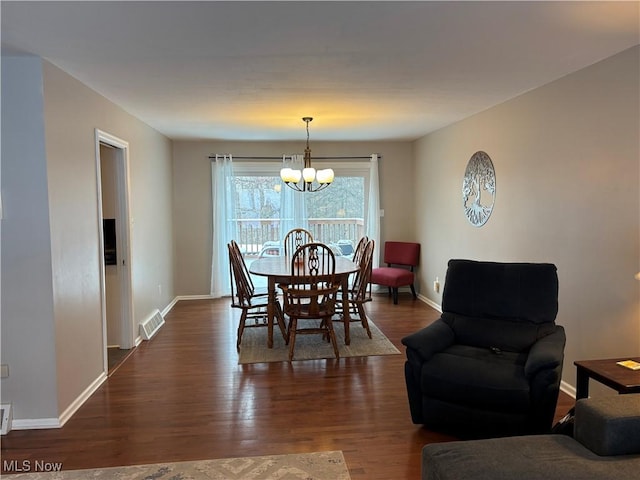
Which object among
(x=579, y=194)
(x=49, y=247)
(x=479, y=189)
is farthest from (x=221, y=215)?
(x=579, y=194)

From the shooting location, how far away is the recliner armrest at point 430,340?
8.73ft

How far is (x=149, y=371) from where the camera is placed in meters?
3.72

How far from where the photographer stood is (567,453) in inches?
67.1

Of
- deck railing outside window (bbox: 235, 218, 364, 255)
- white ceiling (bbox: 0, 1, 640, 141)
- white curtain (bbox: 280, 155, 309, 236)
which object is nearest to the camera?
white ceiling (bbox: 0, 1, 640, 141)

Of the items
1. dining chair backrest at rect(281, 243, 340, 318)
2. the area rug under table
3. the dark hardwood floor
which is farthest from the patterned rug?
dining chair backrest at rect(281, 243, 340, 318)

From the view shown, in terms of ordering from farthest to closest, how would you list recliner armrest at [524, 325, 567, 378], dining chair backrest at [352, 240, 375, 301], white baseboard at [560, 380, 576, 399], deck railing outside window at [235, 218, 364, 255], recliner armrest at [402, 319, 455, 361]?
1. deck railing outside window at [235, 218, 364, 255]
2. dining chair backrest at [352, 240, 375, 301]
3. white baseboard at [560, 380, 576, 399]
4. recliner armrest at [402, 319, 455, 361]
5. recliner armrest at [524, 325, 567, 378]

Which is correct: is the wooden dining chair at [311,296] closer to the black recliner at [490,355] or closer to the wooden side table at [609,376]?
the black recliner at [490,355]

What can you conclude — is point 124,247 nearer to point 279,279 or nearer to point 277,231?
point 279,279

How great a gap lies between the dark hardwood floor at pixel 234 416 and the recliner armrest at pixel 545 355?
0.64m

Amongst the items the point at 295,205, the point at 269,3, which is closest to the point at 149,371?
the point at 269,3

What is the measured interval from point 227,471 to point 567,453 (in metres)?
1.58

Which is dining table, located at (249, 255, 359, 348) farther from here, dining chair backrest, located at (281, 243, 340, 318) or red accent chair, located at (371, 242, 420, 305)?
red accent chair, located at (371, 242, 420, 305)

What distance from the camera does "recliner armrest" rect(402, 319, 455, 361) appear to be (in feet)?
8.73

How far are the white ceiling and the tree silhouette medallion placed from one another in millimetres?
642
